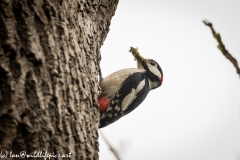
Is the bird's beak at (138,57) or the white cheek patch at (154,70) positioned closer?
the bird's beak at (138,57)

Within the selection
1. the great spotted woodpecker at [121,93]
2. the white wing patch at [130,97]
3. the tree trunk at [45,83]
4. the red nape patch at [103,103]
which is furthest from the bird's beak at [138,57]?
the tree trunk at [45,83]

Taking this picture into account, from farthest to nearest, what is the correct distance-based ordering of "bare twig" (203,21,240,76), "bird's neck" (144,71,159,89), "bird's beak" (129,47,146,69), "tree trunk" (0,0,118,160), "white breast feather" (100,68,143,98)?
"bird's neck" (144,71,159,89), "bird's beak" (129,47,146,69), "white breast feather" (100,68,143,98), "tree trunk" (0,0,118,160), "bare twig" (203,21,240,76)

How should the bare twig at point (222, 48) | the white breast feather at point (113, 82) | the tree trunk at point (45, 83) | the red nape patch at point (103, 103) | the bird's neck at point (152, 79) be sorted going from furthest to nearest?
the bird's neck at point (152, 79) < the white breast feather at point (113, 82) < the red nape patch at point (103, 103) < the tree trunk at point (45, 83) < the bare twig at point (222, 48)

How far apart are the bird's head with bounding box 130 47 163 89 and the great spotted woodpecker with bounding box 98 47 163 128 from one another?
0.52ft

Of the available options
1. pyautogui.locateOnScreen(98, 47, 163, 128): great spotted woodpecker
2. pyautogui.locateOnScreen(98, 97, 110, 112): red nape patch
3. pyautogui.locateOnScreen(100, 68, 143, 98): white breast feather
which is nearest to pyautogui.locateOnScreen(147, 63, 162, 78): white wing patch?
pyautogui.locateOnScreen(98, 47, 163, 128): great spotted woodpecker

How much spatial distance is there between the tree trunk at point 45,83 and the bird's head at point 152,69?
2.18 metres

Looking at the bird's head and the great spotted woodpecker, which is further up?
the bird's head

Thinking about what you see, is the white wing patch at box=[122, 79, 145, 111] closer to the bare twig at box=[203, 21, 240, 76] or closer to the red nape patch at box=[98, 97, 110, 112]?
the red nape patch at box=[98, 97, 110, 112]

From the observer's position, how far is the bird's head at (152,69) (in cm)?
375

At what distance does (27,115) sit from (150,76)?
2.60 m

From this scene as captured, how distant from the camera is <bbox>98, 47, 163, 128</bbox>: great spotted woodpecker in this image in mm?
2988

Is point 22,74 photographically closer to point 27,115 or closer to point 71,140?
point 27,115

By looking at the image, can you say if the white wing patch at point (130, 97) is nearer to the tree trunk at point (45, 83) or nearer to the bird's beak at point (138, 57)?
the bird's beak at point (138, 57)

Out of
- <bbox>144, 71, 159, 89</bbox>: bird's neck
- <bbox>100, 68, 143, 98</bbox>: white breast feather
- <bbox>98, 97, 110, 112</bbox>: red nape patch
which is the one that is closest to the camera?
<bbox>98, 97, 110, 112</bbox>: red nape patch
